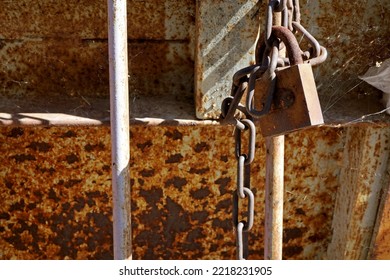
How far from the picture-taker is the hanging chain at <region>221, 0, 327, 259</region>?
4.09 ft

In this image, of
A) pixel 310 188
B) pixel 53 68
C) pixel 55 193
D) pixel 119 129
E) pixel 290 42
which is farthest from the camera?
pixel 310 188

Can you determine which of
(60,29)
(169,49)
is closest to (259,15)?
(169,49)

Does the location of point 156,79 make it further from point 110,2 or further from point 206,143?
point 110,2

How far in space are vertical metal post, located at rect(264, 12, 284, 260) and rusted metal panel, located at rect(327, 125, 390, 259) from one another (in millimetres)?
517

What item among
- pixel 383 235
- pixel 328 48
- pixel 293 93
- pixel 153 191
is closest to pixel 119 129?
pixel 293 93

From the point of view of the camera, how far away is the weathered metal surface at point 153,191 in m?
1.91

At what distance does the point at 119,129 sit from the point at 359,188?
98 centimetres

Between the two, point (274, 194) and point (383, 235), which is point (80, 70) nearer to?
point (274, 194)

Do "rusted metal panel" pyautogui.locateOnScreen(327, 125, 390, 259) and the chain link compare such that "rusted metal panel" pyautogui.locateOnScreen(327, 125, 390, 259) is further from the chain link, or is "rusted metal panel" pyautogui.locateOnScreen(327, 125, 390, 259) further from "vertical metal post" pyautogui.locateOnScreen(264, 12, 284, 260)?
the chain link

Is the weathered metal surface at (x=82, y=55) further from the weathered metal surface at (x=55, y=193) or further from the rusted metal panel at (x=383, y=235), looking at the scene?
the rusted metal panel at (x=383, y=235)

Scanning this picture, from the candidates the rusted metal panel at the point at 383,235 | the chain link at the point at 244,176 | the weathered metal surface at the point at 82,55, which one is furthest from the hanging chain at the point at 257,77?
the rusted metal panel at the point at 383,235

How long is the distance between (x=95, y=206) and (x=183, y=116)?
1.70ft

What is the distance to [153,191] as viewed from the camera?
2.01 meters

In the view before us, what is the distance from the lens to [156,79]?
183 centimetres
